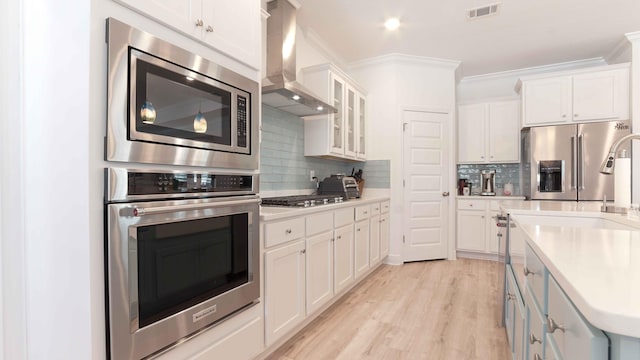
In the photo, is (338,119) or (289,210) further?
(338,119)

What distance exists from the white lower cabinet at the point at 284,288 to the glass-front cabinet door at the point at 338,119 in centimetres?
162

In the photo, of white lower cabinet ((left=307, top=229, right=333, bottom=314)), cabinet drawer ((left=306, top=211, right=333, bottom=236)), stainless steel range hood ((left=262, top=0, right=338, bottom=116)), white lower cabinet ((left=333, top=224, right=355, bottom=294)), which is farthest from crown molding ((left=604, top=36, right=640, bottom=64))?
white lower cabinet ((left=307, top=229, right=333, bottom=314))

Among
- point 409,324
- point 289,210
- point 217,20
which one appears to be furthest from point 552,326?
point 409,324

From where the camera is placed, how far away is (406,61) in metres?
4.35

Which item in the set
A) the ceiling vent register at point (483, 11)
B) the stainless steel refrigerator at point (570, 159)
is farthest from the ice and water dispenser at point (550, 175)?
the ceiling vent register at point (483, 11)

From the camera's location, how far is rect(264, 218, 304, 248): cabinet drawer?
6.23 ft

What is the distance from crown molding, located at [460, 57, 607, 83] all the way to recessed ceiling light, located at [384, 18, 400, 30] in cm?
222

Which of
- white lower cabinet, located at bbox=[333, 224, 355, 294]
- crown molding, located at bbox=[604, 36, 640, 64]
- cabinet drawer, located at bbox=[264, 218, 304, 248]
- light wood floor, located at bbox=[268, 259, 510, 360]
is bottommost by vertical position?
light wood floor, located at bbox=[268, 259, 510, 360]

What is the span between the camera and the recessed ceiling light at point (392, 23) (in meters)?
3.36

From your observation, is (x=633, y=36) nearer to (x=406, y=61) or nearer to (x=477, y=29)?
(x=477, y=29)

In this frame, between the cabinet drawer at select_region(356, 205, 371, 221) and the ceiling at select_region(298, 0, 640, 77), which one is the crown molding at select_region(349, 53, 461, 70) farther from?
the cabinet drawer at select_region(356, 205, 371, 221)

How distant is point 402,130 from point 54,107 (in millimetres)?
3843

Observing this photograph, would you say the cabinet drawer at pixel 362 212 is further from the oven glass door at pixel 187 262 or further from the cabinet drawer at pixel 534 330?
the cabinet drawer at pixel 534 330

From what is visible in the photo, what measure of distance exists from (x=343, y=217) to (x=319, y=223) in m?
0.46
